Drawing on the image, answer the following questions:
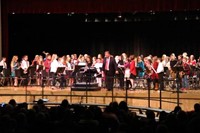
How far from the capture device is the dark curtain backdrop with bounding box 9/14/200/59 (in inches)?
1086

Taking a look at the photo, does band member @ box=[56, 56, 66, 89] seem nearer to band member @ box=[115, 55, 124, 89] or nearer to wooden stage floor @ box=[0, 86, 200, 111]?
wooden stage floor @ box=[0, 86, 200, 111]

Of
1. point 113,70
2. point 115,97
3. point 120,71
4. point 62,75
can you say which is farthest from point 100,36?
point 115,97

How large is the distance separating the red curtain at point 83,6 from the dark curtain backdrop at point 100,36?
11.5 ft

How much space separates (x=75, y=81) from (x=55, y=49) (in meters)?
8.93

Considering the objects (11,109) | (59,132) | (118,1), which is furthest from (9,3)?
(59,132)

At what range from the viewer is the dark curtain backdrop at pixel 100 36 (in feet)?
90.5

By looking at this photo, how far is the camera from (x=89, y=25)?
28.7 meters

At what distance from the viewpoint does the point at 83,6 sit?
909 inches

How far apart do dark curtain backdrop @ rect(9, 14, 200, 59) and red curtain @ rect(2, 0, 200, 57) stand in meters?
3.50

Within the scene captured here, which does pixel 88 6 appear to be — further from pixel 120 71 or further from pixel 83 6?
pixel 120 71

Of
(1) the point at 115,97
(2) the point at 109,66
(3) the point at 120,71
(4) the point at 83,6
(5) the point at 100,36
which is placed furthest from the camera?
(5) the point at 100,36

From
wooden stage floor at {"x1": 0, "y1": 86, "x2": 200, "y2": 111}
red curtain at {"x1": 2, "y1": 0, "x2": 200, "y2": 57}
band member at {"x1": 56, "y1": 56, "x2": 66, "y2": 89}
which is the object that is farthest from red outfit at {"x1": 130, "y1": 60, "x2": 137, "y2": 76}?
red curtain at {"x1": 2, "y1": 0, "x2": 200, "y2": 57}

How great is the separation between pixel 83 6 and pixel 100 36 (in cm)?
617

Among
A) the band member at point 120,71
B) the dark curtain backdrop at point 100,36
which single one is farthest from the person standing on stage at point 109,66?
the dark curtain backdrop at point 100,36
